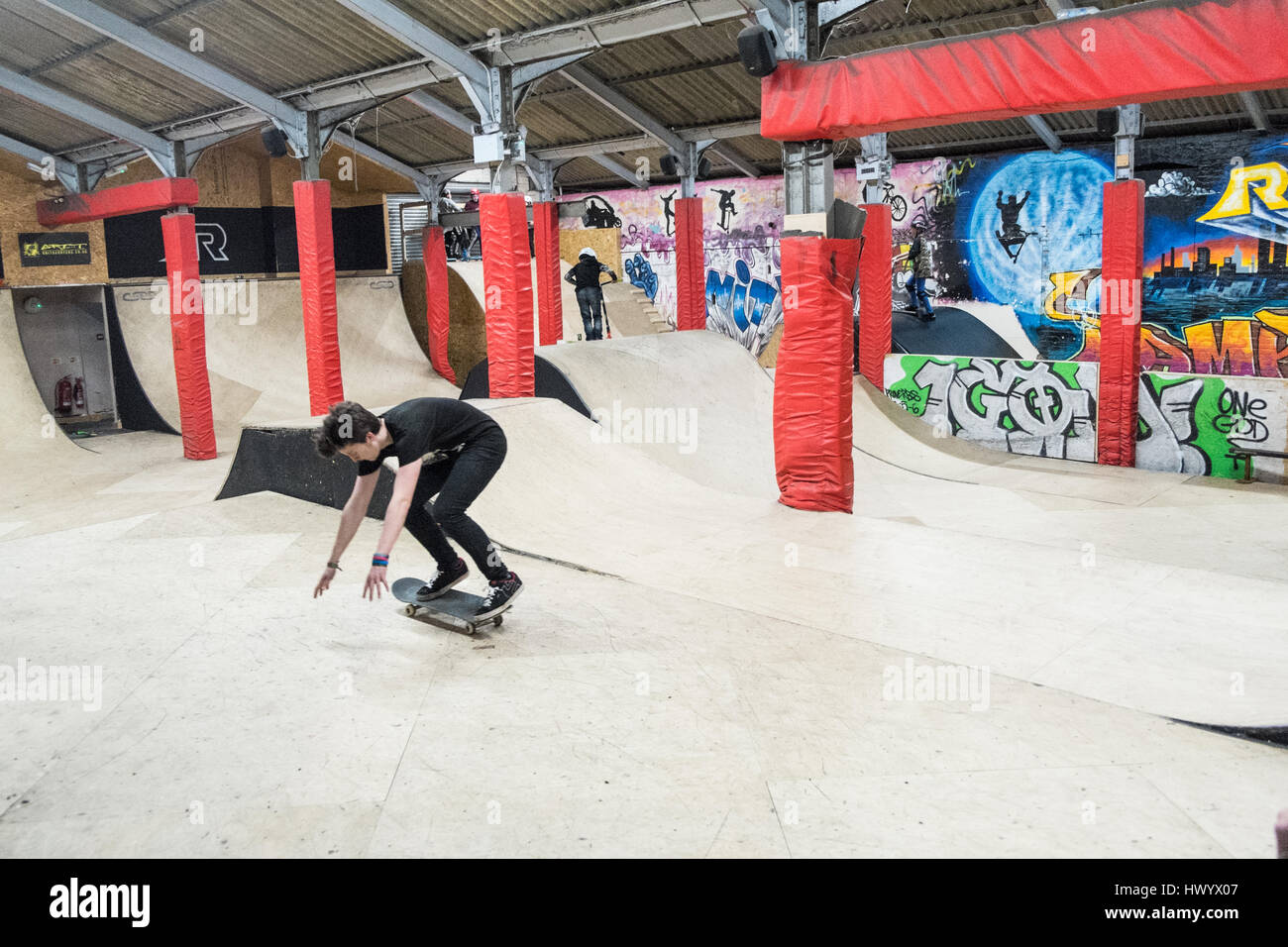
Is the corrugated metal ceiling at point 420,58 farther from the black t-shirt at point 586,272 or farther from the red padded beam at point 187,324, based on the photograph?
the black t-shirt at point 586,272

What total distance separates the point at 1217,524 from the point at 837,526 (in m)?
5.10

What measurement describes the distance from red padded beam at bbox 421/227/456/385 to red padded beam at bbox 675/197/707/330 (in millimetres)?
5105

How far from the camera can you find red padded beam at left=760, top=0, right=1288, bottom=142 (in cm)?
577

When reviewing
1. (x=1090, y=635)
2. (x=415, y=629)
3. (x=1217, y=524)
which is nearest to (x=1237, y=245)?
(x=1217, y=524)

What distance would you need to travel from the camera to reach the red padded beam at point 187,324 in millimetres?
12430

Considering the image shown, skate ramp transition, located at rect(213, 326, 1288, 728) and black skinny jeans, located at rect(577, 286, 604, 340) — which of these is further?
black skinny jeans, located at rect(577, 286, 604, 340)

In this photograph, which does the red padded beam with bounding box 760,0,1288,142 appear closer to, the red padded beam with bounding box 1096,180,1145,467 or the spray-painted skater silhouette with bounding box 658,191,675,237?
the red padded beam with bounding box 1096,180,1145,467

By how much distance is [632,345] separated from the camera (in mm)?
12758

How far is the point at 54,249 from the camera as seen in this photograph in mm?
15219

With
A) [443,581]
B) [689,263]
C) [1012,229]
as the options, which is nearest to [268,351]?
[689,263]

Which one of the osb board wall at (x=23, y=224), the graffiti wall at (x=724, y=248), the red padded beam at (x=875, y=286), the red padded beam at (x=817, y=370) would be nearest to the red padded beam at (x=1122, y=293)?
the red padded beam at (x=875, y=286)

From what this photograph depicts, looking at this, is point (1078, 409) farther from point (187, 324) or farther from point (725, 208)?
point (187, 324)

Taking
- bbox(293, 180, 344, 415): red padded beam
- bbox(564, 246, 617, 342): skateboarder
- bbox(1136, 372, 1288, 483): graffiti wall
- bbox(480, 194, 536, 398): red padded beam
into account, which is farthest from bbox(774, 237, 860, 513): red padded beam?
bbox(564, 246, 617, 342): skateboarder
